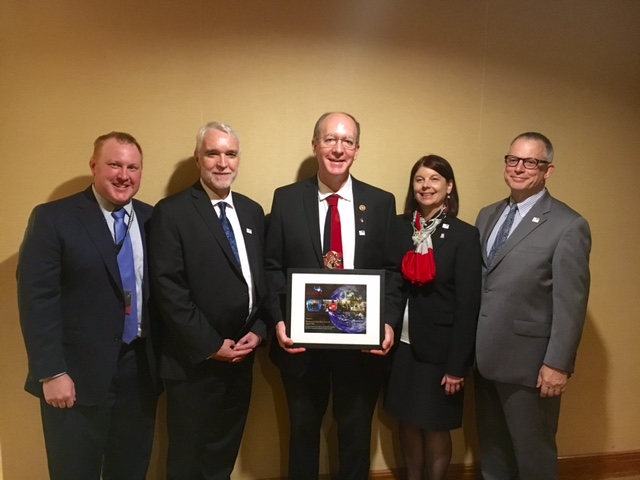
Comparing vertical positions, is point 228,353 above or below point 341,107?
below

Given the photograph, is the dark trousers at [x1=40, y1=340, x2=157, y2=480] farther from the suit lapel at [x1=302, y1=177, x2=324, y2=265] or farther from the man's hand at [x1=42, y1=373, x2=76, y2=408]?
the suit lapel at [x1=302, y1=177, x2=324, y2=265]

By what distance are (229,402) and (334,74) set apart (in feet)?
5.59

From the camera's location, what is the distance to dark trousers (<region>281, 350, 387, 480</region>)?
2.22 metres

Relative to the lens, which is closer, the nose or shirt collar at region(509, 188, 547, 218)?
the nose

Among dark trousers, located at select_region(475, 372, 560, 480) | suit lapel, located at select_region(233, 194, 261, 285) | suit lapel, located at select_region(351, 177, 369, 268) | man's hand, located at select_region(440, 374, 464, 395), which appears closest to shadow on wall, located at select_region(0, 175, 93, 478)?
suit lapel, located at select_region(233, 194, 261, 285)

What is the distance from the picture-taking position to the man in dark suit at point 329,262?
212 centimetres

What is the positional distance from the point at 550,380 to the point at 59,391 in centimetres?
203

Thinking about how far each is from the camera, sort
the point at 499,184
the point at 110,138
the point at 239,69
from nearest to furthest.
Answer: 1. the point at 110,138
2. the point at 239,69
3. the point at 499,184

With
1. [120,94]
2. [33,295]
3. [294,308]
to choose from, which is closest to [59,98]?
[120,94]

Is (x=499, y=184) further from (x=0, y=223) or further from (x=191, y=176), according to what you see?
(x=0, y=223)

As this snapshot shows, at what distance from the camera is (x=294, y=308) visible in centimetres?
205

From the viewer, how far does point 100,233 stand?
1893 millimetres

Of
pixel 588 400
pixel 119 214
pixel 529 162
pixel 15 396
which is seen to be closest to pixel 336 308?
pixel 119 214

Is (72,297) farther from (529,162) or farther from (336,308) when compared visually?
(529,162)
